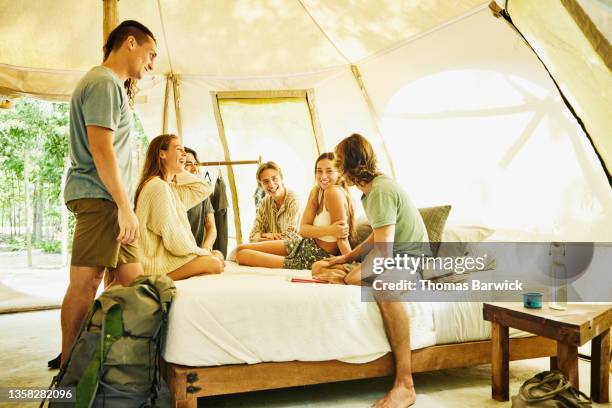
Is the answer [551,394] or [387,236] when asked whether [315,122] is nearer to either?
[387,236]

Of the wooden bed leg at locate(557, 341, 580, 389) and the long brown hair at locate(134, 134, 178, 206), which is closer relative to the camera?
the wooden bed leg at locate(557, 341, 580, 389)

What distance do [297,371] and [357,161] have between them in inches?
37.8

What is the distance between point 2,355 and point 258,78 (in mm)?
2970

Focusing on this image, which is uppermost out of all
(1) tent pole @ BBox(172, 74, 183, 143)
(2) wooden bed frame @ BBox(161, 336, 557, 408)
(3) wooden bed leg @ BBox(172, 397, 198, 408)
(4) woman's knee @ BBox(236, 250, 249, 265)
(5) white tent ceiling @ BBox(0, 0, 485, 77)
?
(5) white tent ceiling @ BBox(0, 0, 485, 77)

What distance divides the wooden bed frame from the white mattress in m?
0.03

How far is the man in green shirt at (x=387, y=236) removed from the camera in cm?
216

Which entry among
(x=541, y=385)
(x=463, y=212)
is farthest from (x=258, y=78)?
(x=541, y=385)

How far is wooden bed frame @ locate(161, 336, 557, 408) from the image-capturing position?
6.47 ft

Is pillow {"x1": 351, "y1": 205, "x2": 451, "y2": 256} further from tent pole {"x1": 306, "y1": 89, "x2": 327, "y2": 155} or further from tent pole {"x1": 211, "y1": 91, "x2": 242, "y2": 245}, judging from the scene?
tent pole {"x1": 211, "y1": 91, "x2": 242, "y2": 245}

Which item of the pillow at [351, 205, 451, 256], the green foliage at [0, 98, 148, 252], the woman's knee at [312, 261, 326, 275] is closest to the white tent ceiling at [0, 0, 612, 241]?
the pillow at [351, 205, 451, 256]

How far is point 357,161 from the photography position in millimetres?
2441

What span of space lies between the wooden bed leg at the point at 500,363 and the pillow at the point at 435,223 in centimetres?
67

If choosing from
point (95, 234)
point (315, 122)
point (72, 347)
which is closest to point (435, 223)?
point (95, 234)

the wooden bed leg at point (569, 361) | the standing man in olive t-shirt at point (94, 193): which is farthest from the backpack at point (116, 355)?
the wooden bed leg at point (569, 361)
